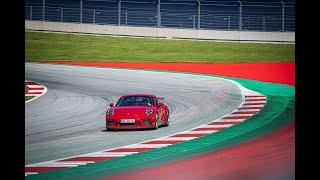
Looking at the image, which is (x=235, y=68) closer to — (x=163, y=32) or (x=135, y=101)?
(x=163, y=32)

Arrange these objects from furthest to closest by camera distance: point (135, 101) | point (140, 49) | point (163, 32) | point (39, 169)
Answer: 1. point (163, 32)
2. point (140, 49)
3. point (135, 101)
4. point (39, 169)

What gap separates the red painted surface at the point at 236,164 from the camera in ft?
34.1

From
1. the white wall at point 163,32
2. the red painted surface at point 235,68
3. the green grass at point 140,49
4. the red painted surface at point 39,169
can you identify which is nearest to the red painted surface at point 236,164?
the red painted surface at point 39,169

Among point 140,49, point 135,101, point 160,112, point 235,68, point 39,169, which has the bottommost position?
point 39,169

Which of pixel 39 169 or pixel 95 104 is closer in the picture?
pixel 39 169

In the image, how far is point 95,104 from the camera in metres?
15.1

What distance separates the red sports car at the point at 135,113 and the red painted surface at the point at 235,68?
9.89 ft

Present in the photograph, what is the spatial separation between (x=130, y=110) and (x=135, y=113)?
0.13 m

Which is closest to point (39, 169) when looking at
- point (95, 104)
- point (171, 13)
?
point (95, 104)

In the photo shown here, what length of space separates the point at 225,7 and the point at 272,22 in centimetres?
131

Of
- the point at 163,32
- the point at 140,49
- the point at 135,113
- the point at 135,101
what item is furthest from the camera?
the point at 163,32

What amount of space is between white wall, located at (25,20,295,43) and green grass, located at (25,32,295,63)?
0.65 ft
